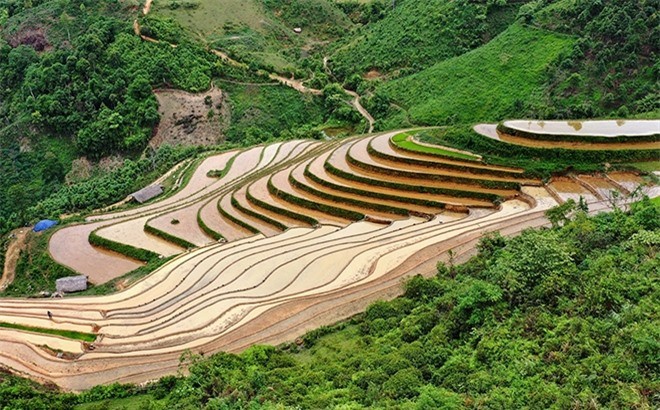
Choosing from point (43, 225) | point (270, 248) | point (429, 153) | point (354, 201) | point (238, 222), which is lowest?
point (270, 248)

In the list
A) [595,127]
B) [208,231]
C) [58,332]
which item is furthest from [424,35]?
[58,332]

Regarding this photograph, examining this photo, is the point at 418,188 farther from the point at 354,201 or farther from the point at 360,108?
the point at 360,108

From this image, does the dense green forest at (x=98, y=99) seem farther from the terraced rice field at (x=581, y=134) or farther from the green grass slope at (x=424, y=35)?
the terraced rice field at (x=581, y=134)

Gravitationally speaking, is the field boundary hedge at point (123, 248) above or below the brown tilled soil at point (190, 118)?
below

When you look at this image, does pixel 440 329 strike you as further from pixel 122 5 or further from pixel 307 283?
pixel 122 5

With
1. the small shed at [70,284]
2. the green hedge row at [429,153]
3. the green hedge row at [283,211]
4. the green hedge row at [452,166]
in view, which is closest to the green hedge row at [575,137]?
the green hedge row at [452,166]
